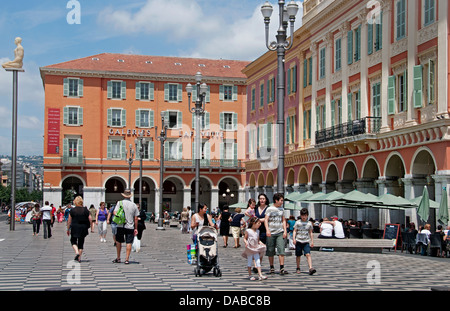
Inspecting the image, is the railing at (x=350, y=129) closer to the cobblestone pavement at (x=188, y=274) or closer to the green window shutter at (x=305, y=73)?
the green window shutter at (x=305, y=73)

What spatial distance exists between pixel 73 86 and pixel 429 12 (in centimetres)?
4619

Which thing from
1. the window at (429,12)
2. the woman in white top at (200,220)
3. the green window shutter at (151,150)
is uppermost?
the window at (429,12)

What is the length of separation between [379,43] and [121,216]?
825 inches

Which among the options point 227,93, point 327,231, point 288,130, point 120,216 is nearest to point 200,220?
point 120,216

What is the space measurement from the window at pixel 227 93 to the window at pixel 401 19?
42.1m

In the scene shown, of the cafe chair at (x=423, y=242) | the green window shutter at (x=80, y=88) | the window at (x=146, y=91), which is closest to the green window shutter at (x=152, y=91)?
the window at (x=146, y=91)

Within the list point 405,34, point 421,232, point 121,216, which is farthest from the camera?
point 405,34

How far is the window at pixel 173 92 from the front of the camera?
71.8 m

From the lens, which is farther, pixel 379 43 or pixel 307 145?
Answer: pixel 307 145

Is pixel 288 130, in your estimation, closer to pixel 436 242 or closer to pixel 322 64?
pixel 322 64

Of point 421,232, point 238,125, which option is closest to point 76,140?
point 238,125

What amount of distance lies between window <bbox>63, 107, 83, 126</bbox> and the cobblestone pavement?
48037 millimetres

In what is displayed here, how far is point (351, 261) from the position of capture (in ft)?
64.1
